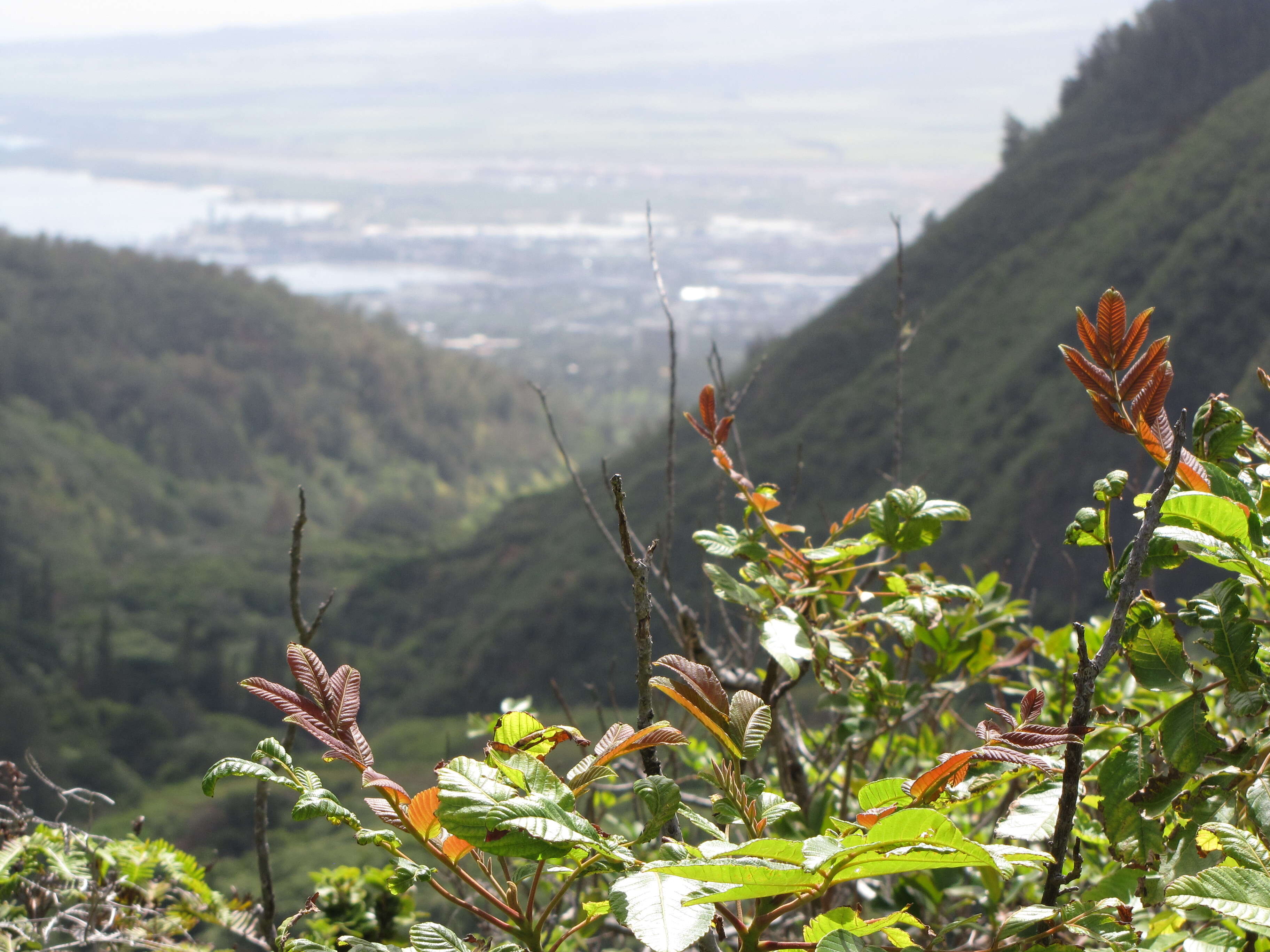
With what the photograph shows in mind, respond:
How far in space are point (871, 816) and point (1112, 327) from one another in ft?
1.67

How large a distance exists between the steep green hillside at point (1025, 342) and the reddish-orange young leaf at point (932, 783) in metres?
12.4

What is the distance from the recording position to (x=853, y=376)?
25.0 m

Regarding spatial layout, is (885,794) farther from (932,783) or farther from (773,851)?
(773,851)

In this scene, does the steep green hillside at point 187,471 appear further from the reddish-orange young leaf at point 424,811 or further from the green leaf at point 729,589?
the reddish-orange young leaf at point 424,811

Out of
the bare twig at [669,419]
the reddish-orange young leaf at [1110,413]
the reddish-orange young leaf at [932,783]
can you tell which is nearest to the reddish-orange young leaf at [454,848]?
the reddish-orange young leaf at [932,783]

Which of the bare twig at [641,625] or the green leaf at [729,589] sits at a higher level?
the bare twig at [641,625]

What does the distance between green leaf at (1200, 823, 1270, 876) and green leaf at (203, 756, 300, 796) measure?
68cm

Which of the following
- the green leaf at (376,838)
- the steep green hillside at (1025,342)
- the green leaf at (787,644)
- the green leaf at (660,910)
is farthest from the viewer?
the steep green hillside at (1025,342)

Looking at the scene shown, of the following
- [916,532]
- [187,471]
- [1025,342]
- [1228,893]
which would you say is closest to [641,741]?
[1228,893]

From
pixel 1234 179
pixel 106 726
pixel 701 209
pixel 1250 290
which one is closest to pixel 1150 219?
pixel 1234 179

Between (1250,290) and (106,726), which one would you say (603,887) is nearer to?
(1250,290)

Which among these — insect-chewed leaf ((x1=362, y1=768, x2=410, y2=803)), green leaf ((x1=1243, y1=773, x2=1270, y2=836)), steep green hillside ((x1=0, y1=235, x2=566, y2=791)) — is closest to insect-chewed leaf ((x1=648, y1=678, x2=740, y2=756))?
insect-chewed leaf ((x1=362, y1=768, x2=410, y2=803))

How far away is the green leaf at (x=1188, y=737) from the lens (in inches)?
36.1

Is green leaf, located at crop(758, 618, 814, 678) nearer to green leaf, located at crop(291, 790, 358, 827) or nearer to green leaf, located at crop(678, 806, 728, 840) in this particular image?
green leaf, located at crop(678, 806, 728, 840)
